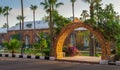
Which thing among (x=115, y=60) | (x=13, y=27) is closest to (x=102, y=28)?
(x=115, y=60)

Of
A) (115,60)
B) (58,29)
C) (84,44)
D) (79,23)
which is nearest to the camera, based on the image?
(115,60)

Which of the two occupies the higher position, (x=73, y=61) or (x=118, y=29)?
(x=118, y=29)

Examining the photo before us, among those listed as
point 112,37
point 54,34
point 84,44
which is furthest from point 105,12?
point 84,44

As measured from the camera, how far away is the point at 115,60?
76.5 ft

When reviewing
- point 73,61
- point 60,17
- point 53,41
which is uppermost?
point 60,17

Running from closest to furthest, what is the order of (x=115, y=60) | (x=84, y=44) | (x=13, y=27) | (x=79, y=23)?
1. (x=115, y=60)
2. (x=79, y=23)
3. (x=84, y=44)
4. (x=13, y=27)

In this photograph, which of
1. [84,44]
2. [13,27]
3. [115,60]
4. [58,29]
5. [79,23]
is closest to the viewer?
[115,60]

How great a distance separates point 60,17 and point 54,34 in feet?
5.84

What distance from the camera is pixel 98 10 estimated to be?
82.7 feet

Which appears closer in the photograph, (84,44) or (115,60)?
(115,60)

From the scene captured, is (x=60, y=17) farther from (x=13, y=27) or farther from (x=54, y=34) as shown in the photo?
(x=13, y=27)

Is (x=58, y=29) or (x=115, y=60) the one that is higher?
(x=58, y=29)

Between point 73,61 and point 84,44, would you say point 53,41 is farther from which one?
point 84,44

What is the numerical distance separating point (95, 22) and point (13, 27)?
49.3 m
